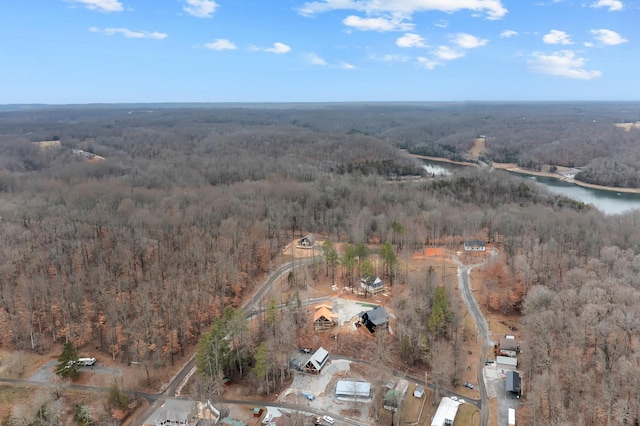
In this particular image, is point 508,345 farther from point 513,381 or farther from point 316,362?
point 316,362

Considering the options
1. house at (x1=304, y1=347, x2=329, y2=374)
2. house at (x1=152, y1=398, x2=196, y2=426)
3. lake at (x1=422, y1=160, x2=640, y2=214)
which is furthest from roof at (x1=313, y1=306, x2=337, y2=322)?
lake at (x1=422, y1=160, x2=640, y2=214)

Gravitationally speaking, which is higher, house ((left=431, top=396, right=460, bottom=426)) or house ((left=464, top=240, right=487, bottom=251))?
house ((left=464, top=240, right=487, bottom=251))

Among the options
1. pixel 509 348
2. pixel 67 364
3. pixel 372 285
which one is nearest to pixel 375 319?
pixel 372 285

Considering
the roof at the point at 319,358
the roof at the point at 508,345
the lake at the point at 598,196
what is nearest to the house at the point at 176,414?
the roof at the point at 319,358

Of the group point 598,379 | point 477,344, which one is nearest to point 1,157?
point 477,344

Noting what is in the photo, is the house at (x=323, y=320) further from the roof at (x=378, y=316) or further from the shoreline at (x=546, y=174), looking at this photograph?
the shoreline at (x=546, y=174)

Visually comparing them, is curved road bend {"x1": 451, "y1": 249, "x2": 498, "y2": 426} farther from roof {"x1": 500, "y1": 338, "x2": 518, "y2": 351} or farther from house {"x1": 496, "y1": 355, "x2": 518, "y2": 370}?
roof {"x1": 500, "y1": 338, "x2": 518, "y2": 351}
